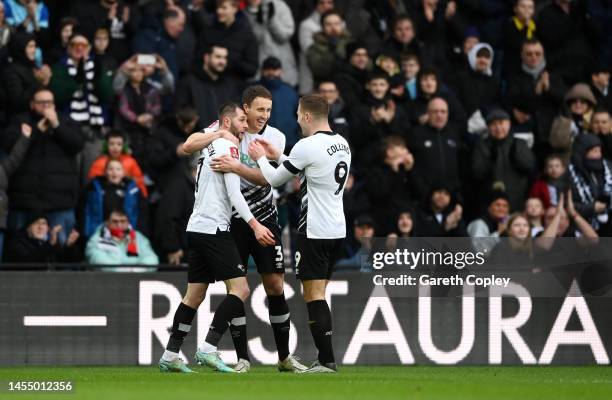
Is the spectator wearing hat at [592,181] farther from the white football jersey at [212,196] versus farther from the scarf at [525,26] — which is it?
the white football jersey at [212,196]

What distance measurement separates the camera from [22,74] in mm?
19469

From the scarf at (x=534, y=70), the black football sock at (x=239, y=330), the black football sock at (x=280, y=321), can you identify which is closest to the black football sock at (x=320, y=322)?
the black football sock at (x=280, y=321)

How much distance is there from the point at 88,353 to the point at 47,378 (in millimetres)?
3032

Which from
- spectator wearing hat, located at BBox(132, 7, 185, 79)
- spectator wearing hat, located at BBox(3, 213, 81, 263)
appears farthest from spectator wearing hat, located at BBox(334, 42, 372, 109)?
spectator wearing hat, located at BBox(3, 213, 81, 263)

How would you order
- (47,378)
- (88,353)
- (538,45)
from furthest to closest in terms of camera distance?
(538,45)
(88,353)
(47,378)

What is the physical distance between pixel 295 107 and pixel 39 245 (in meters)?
4.17

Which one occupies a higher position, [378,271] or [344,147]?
[344,147]

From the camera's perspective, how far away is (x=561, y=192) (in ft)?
67.2

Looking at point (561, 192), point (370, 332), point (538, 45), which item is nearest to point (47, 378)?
point (370, 332)

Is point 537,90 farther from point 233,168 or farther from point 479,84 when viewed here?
point 233,168

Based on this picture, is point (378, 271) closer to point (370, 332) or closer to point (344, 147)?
point (370, 332)

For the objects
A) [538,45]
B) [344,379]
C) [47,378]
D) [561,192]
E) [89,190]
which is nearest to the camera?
[344,379]

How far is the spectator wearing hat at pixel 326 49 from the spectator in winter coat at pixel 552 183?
Result: 3243 mm

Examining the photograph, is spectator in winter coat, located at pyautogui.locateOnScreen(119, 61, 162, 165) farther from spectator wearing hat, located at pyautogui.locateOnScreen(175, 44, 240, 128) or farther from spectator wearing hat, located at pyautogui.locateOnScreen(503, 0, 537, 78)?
spectator wearing hat, located at pyautogui.locateOnScreen(503, 0, 537, 78)
